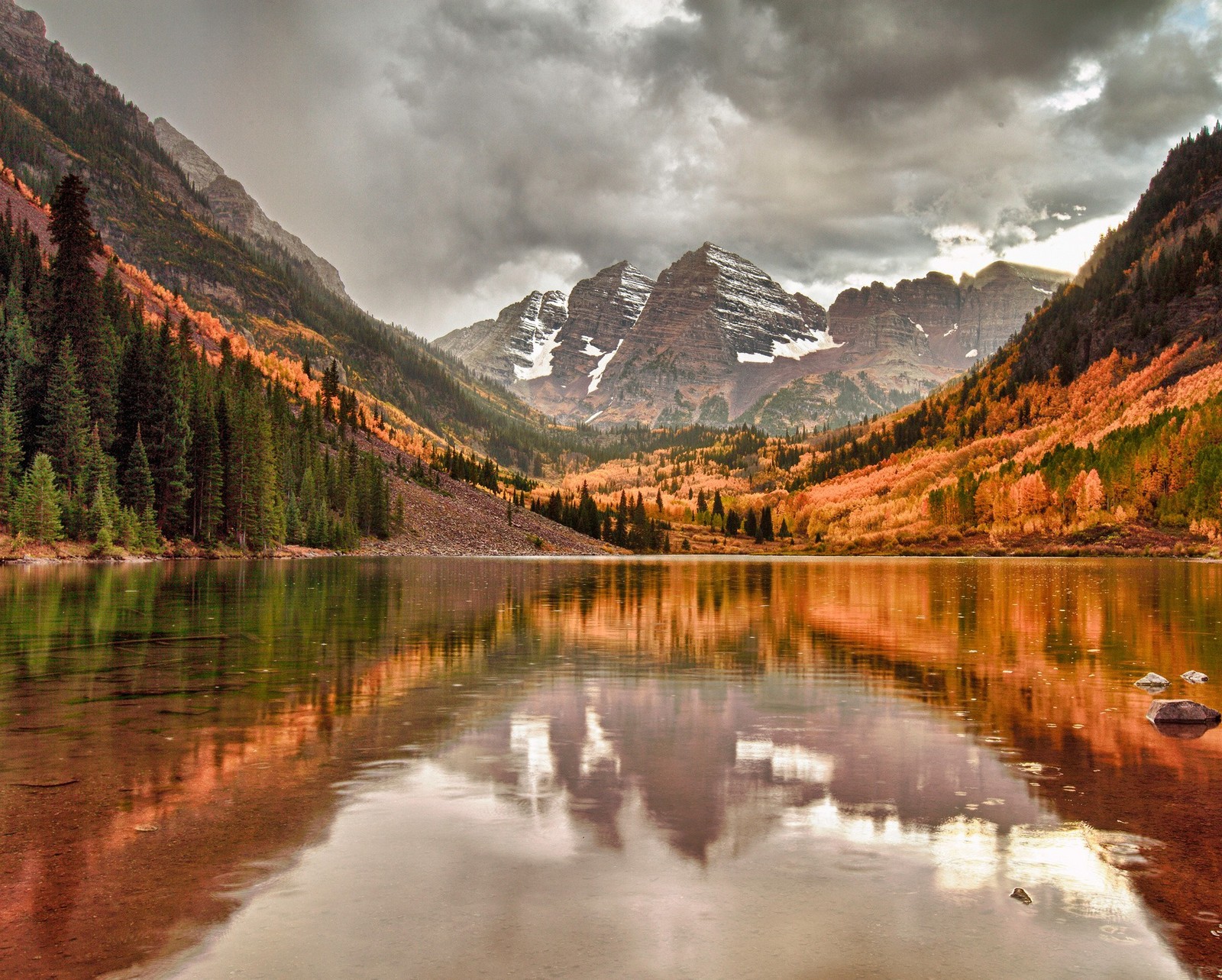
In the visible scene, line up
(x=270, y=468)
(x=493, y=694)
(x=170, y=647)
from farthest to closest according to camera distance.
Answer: (x=270, y=468), (x=170, y=647), (x=493, y=694)

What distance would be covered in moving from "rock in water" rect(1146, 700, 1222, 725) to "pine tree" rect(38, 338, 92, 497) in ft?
362

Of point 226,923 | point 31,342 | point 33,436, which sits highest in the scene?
point 31,342

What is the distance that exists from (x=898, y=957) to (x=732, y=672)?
1907 cm

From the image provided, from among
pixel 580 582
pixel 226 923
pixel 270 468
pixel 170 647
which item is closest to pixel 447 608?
pixel 170 647

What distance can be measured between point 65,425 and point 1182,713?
11368 centimetres

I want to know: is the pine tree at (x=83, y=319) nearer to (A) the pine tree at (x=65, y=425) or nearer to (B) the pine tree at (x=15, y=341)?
(B) the pine tree at (x=15, y=341)

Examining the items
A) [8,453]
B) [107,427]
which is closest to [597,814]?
[8,453]

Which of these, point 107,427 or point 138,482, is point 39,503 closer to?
point 138,482

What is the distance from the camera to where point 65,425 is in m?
100

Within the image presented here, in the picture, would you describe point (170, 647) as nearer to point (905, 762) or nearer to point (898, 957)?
point (905, 762)

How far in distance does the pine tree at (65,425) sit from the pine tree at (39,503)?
7.07 m

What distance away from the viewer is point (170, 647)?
101 ft

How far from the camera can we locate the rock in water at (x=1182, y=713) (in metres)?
19.2

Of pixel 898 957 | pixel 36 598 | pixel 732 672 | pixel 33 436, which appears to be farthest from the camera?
pixel 33 436
